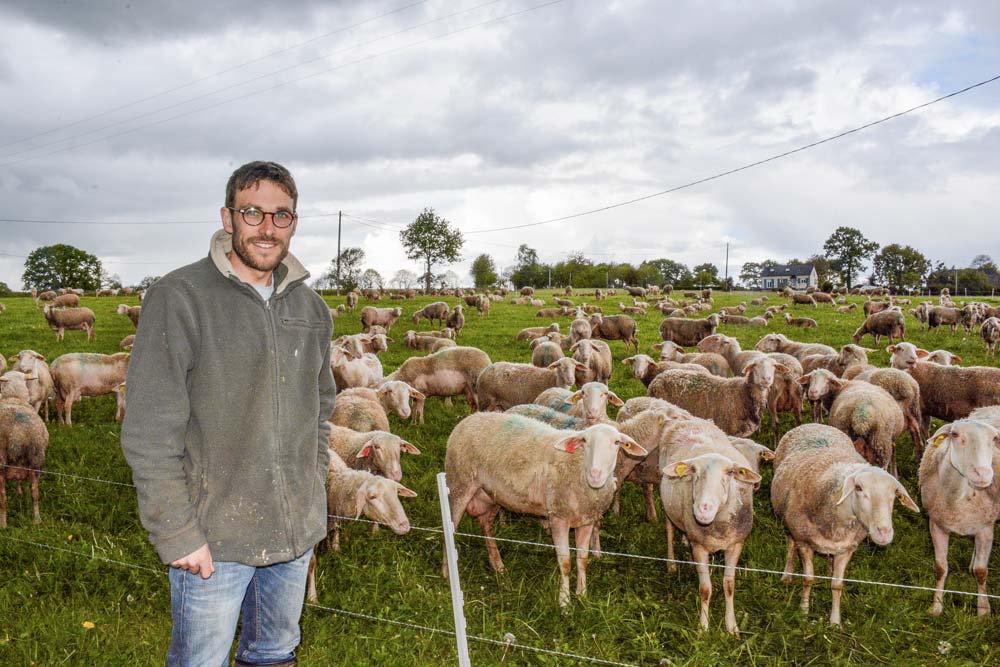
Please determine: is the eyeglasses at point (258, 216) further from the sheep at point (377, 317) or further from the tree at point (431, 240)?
the tree at point (431, 240)

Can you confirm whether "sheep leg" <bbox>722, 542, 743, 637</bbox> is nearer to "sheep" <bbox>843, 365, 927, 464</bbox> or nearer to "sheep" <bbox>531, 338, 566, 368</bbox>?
"sheep" <bbox>843, 365, 927, 464</bbox>

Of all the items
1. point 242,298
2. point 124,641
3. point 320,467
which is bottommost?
point 124,641

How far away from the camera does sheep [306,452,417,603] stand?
5.22 meters

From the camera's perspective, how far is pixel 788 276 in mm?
102125

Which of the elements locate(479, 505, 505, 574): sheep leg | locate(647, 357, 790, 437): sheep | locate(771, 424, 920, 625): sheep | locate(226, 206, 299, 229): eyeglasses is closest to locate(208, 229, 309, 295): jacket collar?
locate(226, 206, 299, 229): eyeglasses

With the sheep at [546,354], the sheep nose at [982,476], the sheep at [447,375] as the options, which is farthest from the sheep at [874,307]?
the sheep nose at [982,476]

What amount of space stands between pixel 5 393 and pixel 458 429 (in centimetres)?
762

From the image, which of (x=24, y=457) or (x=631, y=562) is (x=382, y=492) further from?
(x=24, y=457)

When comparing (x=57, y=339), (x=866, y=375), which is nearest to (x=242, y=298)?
(x=866, y=375)

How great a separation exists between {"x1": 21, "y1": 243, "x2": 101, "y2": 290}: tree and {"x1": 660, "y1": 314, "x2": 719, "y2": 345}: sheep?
246ft

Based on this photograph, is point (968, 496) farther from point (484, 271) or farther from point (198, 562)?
point (484, 271)

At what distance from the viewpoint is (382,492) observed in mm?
5250

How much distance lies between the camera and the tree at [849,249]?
81.9 m

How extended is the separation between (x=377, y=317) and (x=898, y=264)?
8404 centimetres
